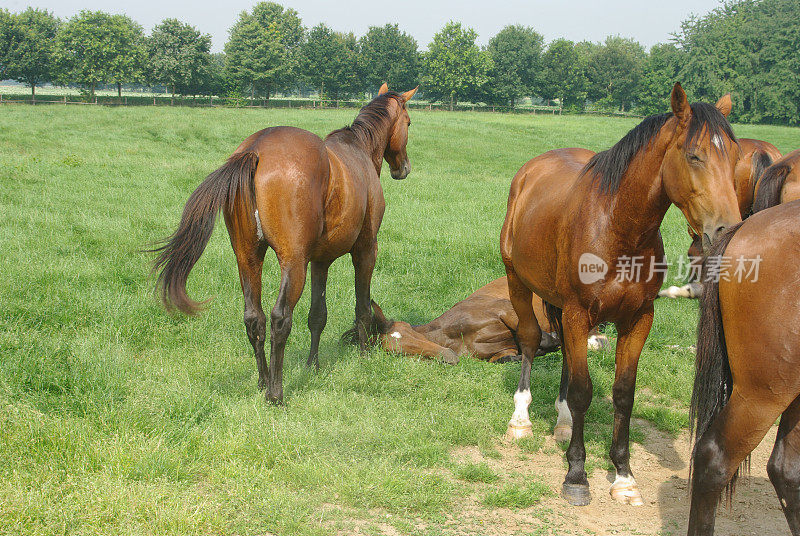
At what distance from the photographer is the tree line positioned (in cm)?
5956

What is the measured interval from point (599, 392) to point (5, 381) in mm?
4795

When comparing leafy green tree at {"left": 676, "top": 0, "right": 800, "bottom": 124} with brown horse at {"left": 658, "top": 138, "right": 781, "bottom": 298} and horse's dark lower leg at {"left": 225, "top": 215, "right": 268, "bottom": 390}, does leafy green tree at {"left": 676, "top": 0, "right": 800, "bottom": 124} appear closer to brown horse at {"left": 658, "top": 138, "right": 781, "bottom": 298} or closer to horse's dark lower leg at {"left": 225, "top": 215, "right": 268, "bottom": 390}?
brown horse at {"left": 658, "top": 138, "right": 781, "bottom": 298}

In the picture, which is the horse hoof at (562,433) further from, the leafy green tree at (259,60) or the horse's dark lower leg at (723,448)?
the leafy green tree at (259,60)

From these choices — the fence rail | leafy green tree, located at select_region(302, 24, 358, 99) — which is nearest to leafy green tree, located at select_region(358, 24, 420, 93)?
leafy green tree, located at select_region(302, 24, 358, 99)

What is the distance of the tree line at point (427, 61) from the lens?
59.6 metres

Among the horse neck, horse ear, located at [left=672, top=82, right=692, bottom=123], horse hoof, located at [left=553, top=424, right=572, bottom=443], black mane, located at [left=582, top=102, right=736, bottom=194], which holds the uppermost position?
horse ear, located at [left=672, top=82, right=692, bottom=123]

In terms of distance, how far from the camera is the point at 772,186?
221 inches

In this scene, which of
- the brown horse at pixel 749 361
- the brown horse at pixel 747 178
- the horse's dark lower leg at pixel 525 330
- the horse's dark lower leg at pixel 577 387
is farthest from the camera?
the brown horse at pixel 747 178

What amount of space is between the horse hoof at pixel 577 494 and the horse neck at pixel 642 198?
1603 millimetres

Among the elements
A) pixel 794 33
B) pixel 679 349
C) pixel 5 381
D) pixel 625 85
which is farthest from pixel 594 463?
pixel 625 85

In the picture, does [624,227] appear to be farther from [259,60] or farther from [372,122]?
[259,60]

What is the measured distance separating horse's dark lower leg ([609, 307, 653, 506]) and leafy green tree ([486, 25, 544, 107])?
7743 centimetres

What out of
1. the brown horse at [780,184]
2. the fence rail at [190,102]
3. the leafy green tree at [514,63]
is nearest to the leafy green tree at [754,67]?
the fence rail at [190,102]

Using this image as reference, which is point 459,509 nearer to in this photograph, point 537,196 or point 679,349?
point 537,196
